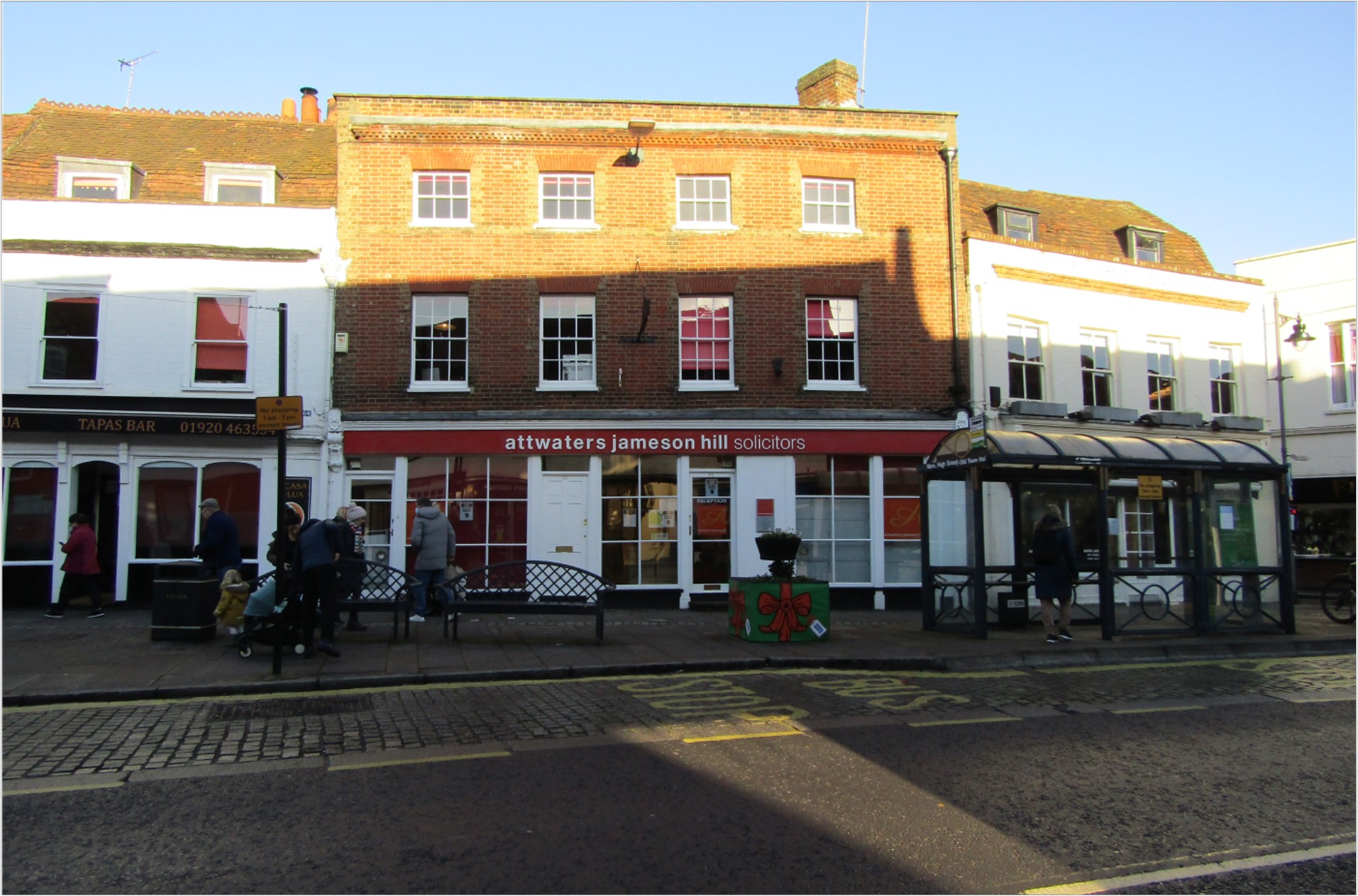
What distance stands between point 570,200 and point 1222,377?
15498mm

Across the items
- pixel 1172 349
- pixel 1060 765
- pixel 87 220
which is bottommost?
pixel 1060 765

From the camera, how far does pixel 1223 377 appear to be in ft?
71.7

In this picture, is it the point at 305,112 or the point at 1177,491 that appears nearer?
the point at 1177,491

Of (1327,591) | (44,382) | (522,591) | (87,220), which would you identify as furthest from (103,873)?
(1327,591)

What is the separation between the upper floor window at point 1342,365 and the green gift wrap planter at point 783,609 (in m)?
19.8

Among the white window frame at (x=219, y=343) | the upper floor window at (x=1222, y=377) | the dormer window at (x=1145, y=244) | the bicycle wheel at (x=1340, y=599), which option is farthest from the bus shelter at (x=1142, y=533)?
the white window frame at (x=219, y=343)

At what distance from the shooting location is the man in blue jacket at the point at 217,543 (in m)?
11.6

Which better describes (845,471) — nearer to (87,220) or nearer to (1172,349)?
(1172,349)

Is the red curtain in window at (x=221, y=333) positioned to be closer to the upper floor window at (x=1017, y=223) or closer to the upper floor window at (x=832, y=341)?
the upper floor window at (x=832, y=341)

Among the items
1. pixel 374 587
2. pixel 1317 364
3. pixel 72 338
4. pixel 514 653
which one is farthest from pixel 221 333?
pixel 1317 364

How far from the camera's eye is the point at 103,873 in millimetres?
4266

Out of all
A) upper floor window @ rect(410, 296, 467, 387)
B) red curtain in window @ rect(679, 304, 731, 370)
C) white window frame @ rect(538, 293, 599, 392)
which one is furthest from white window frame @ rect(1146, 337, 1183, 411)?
upper floor window @ rect(410, 296, 467, 387)

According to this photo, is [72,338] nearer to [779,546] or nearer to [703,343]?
[703,343]

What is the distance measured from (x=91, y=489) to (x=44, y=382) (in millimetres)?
1965
